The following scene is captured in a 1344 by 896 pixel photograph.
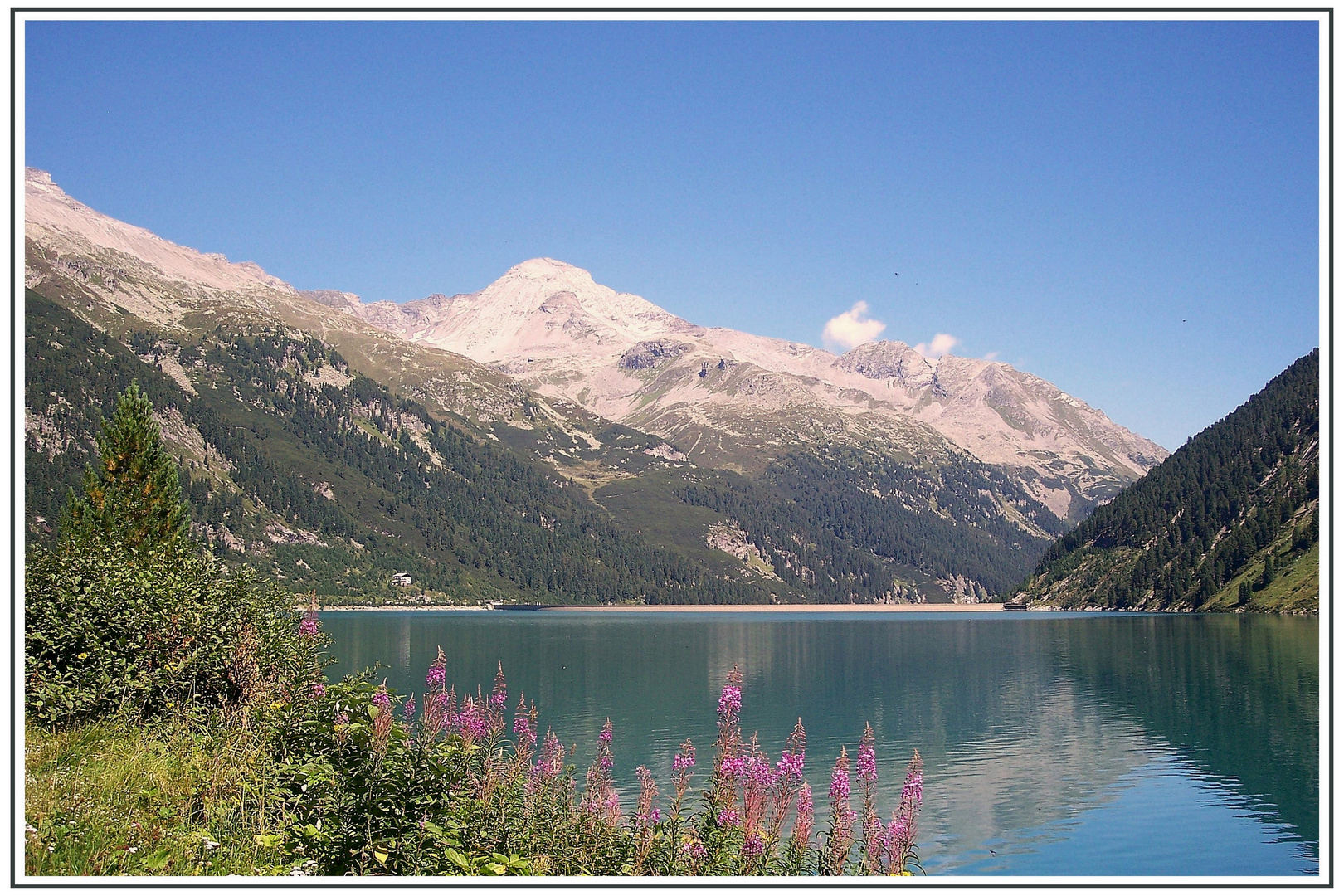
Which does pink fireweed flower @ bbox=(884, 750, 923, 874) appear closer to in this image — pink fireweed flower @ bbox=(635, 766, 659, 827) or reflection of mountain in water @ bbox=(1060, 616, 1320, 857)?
pink fireweed flower @ bbox=(635, 766, 659, 827)

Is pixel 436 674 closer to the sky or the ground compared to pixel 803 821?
closer to the sky

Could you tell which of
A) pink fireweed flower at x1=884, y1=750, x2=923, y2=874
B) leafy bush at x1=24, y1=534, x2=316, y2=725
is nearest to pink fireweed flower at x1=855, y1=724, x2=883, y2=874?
pink fireweed flower at x1=884, y1=750, x2=923, y2=874

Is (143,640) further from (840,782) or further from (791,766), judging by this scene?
(840,782)

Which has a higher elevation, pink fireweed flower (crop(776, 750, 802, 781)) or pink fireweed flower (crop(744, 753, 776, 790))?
pink fireweed flower (crop(776, 750, 802, 781))

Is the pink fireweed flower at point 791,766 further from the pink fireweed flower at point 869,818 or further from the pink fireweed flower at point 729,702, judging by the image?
the pink fireweed flower at point 729,702

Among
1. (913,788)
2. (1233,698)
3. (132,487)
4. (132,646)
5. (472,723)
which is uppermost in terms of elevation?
(132,487)

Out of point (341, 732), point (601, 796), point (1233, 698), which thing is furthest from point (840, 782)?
point (1233, 698)

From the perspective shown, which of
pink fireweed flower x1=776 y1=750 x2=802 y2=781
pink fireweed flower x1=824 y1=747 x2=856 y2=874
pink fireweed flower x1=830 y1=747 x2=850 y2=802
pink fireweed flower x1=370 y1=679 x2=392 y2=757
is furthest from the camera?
pink fireweed flower x1=776 y1=750 x2=802 y2=781

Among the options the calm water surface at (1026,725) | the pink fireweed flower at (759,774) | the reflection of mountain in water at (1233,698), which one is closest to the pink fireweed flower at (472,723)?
the pink fireweed flower at (759,774)
